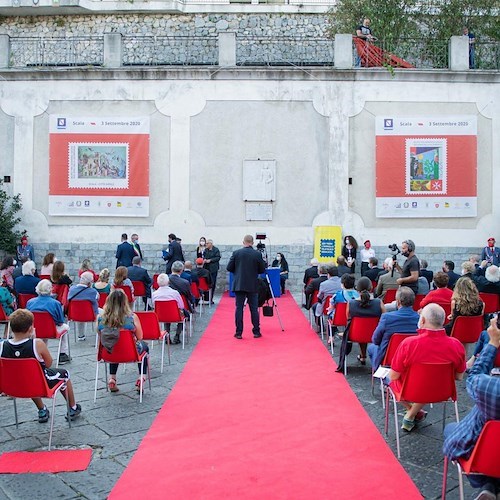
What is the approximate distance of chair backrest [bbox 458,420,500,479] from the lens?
3344 millimetres

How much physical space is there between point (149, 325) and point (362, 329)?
8.75 feet

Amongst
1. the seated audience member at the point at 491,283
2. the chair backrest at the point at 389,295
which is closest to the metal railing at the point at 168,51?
the chair backrest at the point at 389,295

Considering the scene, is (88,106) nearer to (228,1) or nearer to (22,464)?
(228,1)

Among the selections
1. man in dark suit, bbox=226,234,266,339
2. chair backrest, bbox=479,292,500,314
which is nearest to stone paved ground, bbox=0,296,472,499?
man in dark suit, bbox=226,234,266,339

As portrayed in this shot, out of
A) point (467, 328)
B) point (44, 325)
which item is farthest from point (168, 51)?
point (467, 328)

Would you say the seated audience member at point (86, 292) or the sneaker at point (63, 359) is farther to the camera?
the seated audience member at point (86, 292)

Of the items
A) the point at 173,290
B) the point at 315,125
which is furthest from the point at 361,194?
the point at 173,290

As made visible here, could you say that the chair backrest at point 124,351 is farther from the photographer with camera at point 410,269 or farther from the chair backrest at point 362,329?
the photographer with camera at point 410,269

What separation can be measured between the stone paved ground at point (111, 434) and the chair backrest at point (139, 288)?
3257mm

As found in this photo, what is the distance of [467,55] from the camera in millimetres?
17672

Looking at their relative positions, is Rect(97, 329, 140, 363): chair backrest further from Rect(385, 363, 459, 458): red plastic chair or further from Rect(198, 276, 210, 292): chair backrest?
Rect(198, 276, 210, 292): chair backrest

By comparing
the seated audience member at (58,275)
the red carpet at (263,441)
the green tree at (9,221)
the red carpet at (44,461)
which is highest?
the green tree at (9,221)

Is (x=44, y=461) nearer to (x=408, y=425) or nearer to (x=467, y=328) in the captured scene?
(x=408, y=425)

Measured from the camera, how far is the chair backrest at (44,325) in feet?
25.1
